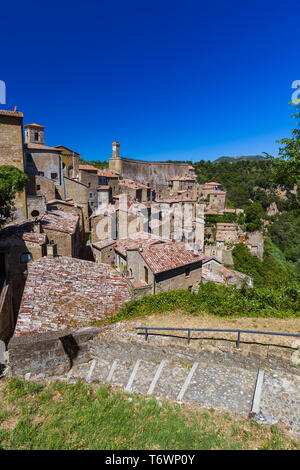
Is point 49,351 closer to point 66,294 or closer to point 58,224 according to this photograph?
point 66,294

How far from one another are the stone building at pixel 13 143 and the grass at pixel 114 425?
15.5 metres

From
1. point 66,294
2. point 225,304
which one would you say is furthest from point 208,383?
point 66,294

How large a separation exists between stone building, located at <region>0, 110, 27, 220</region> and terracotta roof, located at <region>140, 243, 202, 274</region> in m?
10.8

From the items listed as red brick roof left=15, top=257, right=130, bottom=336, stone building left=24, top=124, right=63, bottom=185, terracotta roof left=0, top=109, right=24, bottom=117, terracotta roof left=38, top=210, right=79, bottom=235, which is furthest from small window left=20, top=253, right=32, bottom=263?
stone building left=24, top=124, right=63, bottom=185

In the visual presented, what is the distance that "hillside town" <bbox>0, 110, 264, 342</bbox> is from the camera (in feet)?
33.9

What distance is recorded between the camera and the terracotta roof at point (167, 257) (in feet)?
50.4

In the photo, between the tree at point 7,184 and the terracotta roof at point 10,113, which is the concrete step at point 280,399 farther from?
the terracotta roof at point 10,113

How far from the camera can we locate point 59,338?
7.76 meters

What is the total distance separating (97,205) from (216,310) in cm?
3147

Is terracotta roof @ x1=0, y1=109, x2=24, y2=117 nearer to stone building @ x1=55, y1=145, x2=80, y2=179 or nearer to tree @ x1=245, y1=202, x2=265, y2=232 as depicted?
stone building @ x1=55, y1=145, x2=80, y2=179

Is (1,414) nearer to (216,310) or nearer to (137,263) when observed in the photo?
(216,310)

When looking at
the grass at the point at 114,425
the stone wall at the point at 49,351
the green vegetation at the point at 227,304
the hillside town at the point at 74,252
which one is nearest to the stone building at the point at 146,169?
the hillside town at the point at 74,252

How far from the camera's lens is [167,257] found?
53.9ft
